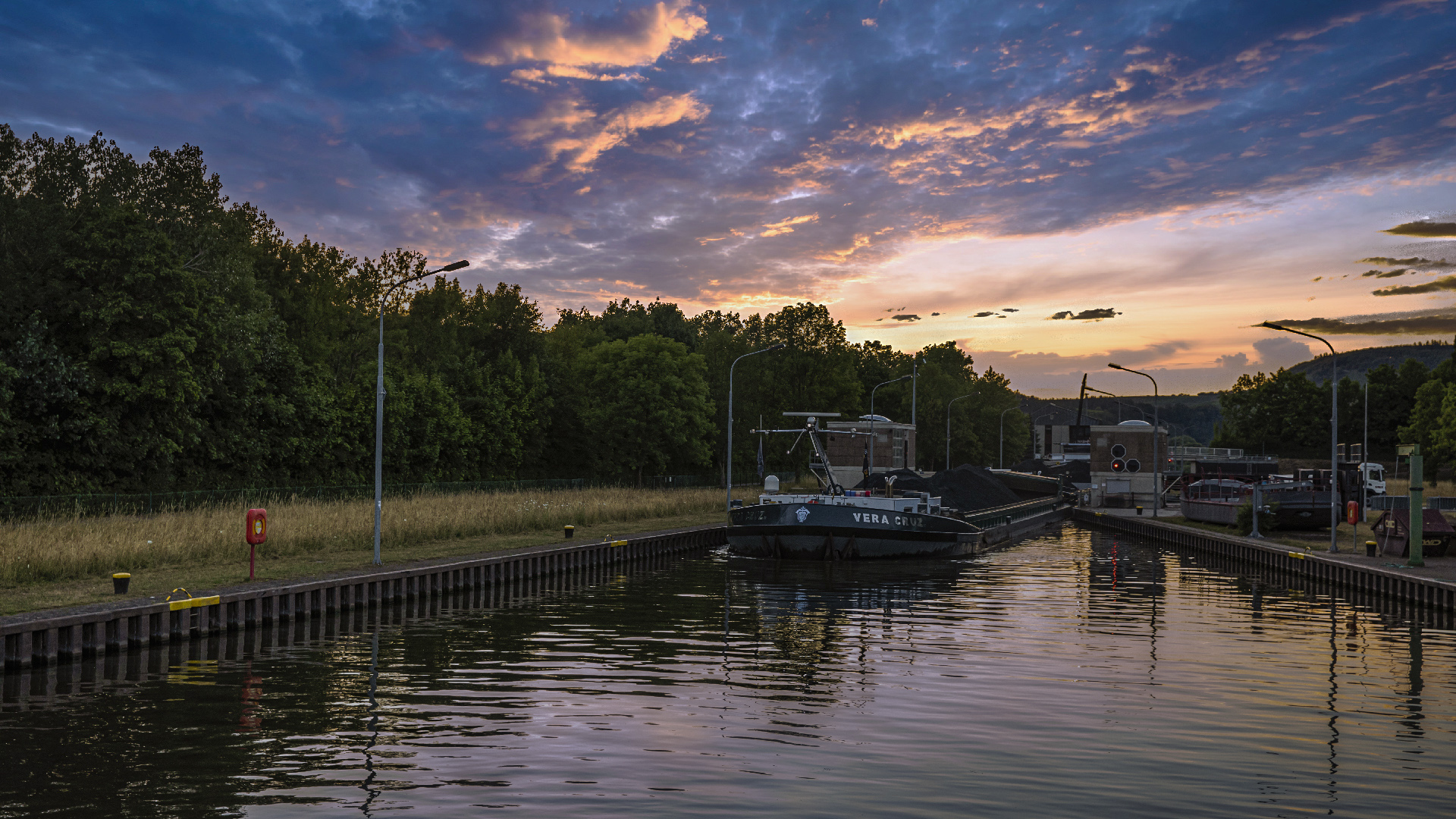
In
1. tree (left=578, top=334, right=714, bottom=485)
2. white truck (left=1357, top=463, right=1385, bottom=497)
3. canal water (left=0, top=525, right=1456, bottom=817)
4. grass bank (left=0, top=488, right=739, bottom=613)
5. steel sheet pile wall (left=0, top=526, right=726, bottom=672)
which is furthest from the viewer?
tree (left=578, top=334, right=714, bottom=485)

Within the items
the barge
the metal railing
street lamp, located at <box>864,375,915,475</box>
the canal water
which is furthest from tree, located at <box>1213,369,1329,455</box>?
the canal water

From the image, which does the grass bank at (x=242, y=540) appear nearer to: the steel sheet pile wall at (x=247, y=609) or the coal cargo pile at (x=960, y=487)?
the steel sheet pile wall at (x=247, y=609)

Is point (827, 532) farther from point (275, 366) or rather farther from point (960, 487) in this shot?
point (275, 366)

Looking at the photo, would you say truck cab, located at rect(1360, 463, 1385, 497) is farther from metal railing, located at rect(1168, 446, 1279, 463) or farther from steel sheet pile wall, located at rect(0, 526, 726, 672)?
steel sheet pile wall, located at rect(0, 526, 726, 672)

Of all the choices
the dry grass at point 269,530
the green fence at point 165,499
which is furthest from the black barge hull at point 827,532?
the green fence at point 165,499

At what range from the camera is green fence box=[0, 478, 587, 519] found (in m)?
33.7

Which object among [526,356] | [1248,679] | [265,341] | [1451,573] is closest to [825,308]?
[526,356]

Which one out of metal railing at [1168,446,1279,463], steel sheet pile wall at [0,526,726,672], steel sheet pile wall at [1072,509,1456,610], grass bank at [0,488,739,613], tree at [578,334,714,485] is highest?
tree at [578,334,714,485]

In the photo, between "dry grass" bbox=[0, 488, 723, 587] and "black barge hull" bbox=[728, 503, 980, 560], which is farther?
"black barge hull" bbox=[728, 503, 980, 560]

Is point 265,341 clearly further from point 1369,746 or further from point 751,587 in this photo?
point 1369,746

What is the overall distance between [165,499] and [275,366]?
1596 cm

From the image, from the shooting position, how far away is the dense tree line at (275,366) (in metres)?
41.5

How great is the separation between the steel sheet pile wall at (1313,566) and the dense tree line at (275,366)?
37.8 metres

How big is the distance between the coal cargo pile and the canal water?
1132 inches
